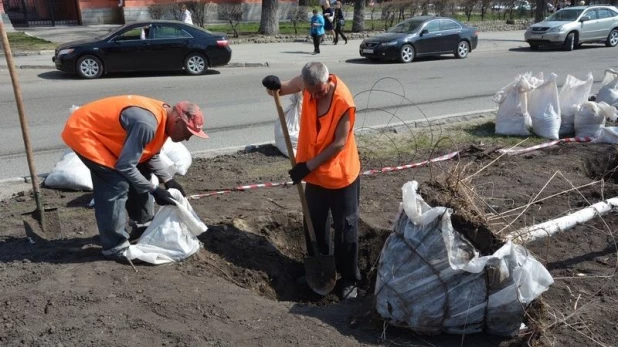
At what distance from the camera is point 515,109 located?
8.97 m

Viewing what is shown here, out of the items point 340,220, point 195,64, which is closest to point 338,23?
point 195,64

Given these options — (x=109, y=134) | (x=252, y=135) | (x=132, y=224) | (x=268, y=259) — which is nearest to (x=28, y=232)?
(x=132, y=224)

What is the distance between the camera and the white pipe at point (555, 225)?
408cm

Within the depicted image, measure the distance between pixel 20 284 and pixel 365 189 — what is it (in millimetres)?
3614

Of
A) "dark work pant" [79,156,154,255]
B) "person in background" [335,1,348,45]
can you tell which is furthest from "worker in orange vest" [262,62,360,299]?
"person in background" [335,1,348,45]

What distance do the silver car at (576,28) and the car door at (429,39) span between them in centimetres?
592

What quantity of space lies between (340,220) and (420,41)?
1526cm

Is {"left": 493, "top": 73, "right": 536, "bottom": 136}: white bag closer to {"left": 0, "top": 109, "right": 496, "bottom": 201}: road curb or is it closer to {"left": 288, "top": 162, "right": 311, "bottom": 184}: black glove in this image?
{"left": 0, "top": 109, "right": 496, "bottom": 201}: road curb

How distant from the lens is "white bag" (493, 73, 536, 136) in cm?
891

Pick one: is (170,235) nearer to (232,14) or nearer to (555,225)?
(555,225)

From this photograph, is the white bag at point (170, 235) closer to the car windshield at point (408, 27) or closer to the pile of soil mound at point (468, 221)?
the pile of soil mound at point (468, 221)

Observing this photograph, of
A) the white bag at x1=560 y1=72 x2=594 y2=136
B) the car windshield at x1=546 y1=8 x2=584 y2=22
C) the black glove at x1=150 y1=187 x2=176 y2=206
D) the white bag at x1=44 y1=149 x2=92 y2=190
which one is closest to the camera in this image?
the black glove at x1=150 y1=187 x2=176 y2=206

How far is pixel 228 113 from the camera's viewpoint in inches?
432

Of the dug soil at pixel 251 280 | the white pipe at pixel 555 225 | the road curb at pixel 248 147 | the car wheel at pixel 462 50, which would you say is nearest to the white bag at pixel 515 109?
the road curb at pixel 248 147
